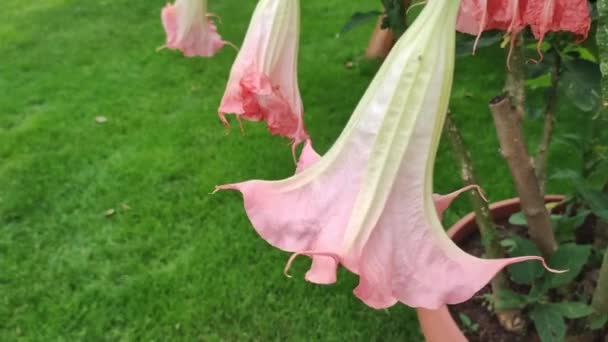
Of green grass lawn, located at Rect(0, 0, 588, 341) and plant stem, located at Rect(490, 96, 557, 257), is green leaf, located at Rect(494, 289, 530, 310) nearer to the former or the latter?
plant stem, located at Rect(490, 96, 557, 257)

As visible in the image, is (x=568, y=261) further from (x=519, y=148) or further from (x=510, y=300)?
(x=519, y=148)

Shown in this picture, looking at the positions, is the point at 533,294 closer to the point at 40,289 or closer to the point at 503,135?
the point at 503,135

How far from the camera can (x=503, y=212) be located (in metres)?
1.29

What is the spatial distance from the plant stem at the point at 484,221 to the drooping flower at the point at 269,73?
0.33 meters

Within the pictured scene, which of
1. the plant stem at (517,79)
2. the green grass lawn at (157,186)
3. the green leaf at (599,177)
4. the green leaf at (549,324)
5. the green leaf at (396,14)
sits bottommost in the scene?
the green grass lawn at (157,186)

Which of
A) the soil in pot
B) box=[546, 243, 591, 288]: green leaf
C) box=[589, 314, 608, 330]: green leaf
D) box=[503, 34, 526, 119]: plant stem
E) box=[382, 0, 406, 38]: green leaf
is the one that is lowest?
the soil in pot

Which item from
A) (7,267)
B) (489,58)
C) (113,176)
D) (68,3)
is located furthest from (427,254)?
(68,3)

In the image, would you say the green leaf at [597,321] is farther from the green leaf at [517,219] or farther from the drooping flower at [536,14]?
the drooping flower at [536,14]

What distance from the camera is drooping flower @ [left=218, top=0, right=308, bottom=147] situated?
0.61 meters

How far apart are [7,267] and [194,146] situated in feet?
2.53

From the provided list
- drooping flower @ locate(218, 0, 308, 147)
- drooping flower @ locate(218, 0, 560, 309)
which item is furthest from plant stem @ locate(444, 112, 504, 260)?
drooping flower @ locate(218, 0, 560, 309)

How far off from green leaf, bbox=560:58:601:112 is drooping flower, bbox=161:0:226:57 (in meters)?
0.53

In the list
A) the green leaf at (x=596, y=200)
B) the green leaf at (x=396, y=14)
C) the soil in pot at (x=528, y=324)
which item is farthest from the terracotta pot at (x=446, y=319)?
the green leaf at (x=396, y=14)

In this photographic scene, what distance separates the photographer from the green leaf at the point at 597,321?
928 millimetres
